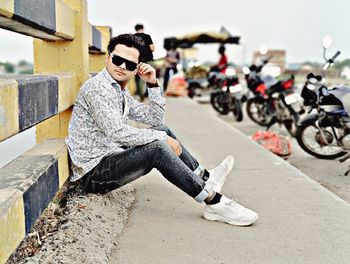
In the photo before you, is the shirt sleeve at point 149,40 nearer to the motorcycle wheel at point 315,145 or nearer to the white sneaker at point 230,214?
the white sneaker at point 230,214

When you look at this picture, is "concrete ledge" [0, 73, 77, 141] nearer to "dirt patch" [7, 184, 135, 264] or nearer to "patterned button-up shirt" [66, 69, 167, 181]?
"patterned button-up shirt" [66, 69, 167, 181]

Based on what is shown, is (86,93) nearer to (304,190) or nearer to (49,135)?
(49,135)

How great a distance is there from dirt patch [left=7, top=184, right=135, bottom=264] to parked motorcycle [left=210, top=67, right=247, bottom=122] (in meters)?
7.95

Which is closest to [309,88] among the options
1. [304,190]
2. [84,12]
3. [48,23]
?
[304,190]

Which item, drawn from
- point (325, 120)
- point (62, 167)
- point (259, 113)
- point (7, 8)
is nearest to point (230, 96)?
point (259, 113)

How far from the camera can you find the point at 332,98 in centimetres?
623

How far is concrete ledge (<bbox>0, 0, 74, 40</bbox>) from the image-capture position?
2113 mm

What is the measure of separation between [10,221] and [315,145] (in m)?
5.41

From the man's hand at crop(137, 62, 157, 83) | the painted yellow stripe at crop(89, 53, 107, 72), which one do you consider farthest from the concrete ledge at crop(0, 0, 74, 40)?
the painted yellow stripe at crop(89, 53, 107, 72)

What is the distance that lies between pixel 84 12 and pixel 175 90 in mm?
12409

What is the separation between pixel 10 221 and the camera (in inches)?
78.0

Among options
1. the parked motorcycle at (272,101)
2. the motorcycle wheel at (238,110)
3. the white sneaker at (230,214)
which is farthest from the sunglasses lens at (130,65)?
the motorcycle wheel at (238,110)

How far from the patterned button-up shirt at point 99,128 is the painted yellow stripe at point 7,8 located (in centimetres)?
101

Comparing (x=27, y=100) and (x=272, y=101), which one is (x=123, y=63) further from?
(x=272, y=101)
